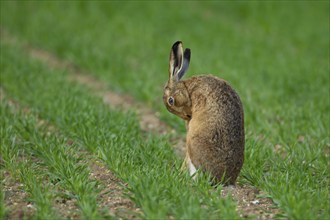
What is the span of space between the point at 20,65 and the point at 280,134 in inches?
187

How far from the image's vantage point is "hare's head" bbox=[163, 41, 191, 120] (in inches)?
248

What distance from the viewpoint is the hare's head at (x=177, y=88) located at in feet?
20.7

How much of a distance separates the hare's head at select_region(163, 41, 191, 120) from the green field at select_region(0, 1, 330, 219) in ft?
1.68

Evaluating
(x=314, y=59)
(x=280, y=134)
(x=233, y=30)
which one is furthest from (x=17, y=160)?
(x=233, y=30)

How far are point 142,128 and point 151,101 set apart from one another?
3.73 ft

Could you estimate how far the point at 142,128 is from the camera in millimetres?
8430

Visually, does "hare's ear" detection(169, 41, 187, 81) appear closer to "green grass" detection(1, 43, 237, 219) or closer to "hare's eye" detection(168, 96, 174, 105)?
"hare's eye" detection(168, 96, 174, 105)

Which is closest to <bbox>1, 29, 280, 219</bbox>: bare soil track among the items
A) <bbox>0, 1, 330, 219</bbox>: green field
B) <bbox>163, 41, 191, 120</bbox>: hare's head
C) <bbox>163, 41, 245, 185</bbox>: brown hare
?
<bbox>0, 1, 330, 219</bbox>: green field

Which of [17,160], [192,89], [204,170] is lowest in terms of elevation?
[17,160]

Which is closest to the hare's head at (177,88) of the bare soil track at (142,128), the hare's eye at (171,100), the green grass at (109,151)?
the hare's eye at (171,100)

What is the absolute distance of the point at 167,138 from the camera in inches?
299

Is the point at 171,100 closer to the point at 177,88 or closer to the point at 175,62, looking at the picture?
the point at 177,88

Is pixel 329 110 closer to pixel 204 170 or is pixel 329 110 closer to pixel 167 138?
pixel 167 138

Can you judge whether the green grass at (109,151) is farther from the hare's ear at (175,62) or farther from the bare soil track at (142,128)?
the hare's ear at (175,62)
